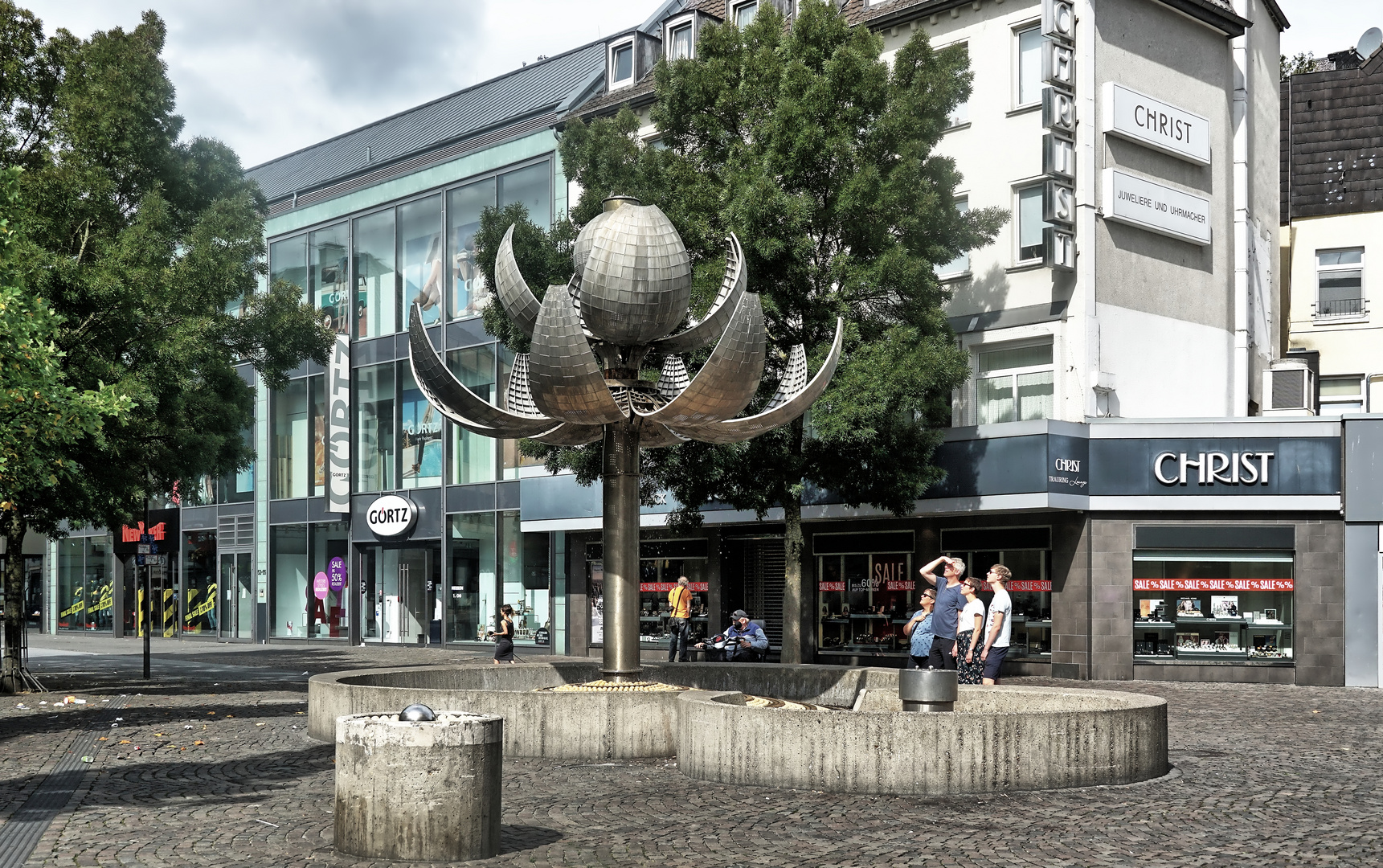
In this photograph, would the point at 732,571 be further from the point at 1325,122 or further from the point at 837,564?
the point at 1325,122

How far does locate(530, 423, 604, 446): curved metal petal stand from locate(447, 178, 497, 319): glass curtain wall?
2168 cm

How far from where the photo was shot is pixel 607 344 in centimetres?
1427

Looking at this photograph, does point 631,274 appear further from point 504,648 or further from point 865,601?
point 865,601

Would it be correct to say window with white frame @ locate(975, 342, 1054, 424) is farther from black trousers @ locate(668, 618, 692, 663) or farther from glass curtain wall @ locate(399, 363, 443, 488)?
glass curtain wall @ locate(399, 363, 443, 488)

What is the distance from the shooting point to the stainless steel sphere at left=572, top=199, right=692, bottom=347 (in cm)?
1360

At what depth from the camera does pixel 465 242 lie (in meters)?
37.0

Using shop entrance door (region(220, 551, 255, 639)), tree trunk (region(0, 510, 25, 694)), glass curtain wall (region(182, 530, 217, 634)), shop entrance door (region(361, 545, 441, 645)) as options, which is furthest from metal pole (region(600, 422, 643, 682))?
glass curtain wall (region(182, 530, 217, 634))

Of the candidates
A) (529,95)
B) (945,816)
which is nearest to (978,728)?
(945,816)

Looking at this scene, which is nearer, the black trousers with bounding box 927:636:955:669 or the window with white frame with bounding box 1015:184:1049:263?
the black trousers with bounding box 927:636:955:669

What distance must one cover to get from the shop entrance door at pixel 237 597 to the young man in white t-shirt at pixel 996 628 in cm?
3267

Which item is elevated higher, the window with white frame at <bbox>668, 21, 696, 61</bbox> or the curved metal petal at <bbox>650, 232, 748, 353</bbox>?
the window with white frame at <bbox>668, 21, 696, 61</bbox>

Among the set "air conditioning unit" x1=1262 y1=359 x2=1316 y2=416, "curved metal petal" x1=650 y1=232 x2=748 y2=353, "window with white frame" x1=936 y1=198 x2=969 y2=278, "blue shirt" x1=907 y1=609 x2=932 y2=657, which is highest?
"window with white frame" x1=936 y1=198 x2=969 y2=278

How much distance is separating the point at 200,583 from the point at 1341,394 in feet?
→ 109

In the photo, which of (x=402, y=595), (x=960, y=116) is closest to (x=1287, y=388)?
(x=960, y=116)
